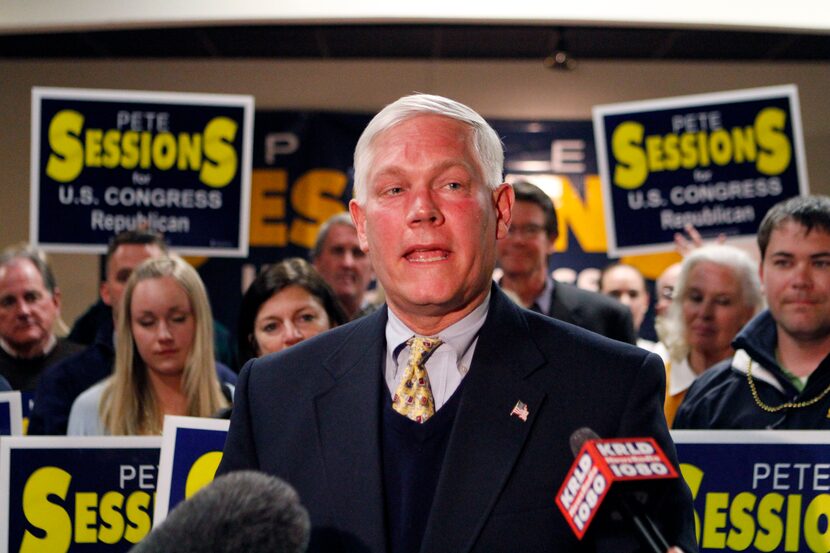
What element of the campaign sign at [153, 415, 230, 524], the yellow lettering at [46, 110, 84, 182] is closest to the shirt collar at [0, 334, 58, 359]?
the yellow lettering at [46, 110, 84, 182]

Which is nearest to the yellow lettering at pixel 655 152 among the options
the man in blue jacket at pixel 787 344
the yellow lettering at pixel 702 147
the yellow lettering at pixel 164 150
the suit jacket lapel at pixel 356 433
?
the yellow lettering at pixel 702 147

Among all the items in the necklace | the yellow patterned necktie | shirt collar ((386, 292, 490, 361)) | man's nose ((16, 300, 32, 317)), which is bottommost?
the necklace

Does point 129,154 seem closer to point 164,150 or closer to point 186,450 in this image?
point 164,150

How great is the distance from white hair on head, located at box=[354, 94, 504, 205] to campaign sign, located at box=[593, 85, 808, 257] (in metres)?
2.82

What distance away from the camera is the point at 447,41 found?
7.20 metres

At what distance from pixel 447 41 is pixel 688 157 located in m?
3.16

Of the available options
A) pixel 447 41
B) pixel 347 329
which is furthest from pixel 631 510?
pixel 447 41

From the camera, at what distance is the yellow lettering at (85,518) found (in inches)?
96.2

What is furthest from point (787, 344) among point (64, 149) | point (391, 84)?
point (391, 84)

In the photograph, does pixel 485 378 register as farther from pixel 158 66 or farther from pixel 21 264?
pixel 158 66

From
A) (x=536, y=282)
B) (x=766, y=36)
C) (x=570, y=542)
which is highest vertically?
(x=766, y=36)

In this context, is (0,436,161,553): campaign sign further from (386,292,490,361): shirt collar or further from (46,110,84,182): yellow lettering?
(46,110,84,182): yellow lettering

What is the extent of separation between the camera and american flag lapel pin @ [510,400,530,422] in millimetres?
1525

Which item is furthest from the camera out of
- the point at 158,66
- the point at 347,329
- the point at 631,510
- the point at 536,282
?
the point at 158,66
